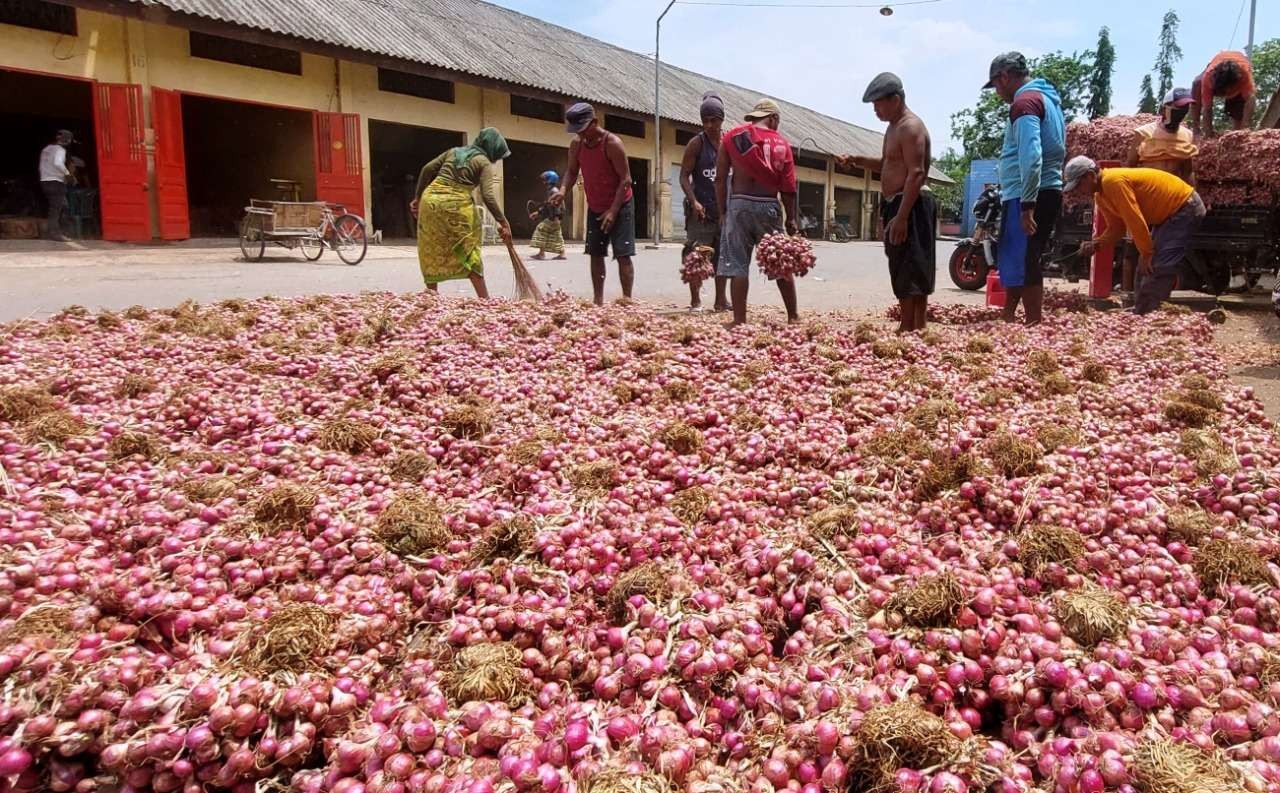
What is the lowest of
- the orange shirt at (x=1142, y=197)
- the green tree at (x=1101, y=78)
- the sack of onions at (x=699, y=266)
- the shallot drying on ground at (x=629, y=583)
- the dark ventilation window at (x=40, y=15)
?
the shallot drying on ground at (x=629, y=583)

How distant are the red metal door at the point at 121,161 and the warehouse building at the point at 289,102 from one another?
22 millimetres

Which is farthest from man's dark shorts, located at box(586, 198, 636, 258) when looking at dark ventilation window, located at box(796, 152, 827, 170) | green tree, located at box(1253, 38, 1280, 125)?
green tree, located at box(1253, 38, 1280, 125)

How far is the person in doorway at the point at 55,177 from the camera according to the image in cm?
1248

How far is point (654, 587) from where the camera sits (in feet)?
6.24

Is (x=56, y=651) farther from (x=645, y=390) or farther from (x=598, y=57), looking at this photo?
(x=598, y=57)

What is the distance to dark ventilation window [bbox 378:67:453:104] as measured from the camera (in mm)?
16375

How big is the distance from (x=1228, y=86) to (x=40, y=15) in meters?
15.4

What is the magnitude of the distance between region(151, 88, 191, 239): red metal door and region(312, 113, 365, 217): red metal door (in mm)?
2447

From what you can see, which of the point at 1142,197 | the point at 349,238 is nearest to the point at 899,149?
the point at 1142,197

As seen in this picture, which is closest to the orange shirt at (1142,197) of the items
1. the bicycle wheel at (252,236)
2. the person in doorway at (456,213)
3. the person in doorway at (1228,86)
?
the person in doorway at (1228,86)

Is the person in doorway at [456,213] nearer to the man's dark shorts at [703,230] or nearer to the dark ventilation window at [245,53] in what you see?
the man's dark shorts at [703,230]

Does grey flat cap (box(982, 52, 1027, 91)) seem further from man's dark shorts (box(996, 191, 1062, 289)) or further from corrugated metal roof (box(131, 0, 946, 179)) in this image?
corrugated metal roof (box(131, 0, 946, 179))

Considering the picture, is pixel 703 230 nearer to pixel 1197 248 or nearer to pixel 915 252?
pixel 915 252

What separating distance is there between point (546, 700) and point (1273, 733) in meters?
1.32
